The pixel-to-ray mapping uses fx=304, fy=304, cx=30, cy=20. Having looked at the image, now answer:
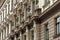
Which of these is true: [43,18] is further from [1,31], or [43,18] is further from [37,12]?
[1,31]

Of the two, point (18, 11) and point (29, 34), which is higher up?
point (18, 11)

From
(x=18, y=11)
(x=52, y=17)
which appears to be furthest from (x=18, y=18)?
(x=52, y=17)

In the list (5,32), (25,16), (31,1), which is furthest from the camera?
(5,32)

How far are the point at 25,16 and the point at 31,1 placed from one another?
149 inches

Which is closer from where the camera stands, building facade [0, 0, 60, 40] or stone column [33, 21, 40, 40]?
building facade [0, 0, 60, 40]

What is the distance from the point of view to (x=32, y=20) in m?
42.8

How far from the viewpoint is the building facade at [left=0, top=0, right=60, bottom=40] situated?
36.7m

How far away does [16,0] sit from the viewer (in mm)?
56312

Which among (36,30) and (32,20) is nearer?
(36,30)

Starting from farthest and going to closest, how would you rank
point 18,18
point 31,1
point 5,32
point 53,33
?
point 5,32, point 18,18, point 31,1, point 53,33

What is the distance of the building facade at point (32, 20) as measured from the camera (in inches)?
1443

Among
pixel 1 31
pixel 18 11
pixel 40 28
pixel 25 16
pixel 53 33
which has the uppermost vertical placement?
pixel 1 31

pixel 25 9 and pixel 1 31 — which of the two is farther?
pixel 1 31

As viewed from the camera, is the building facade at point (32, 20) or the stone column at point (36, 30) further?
the stone column at point (36, 30)
